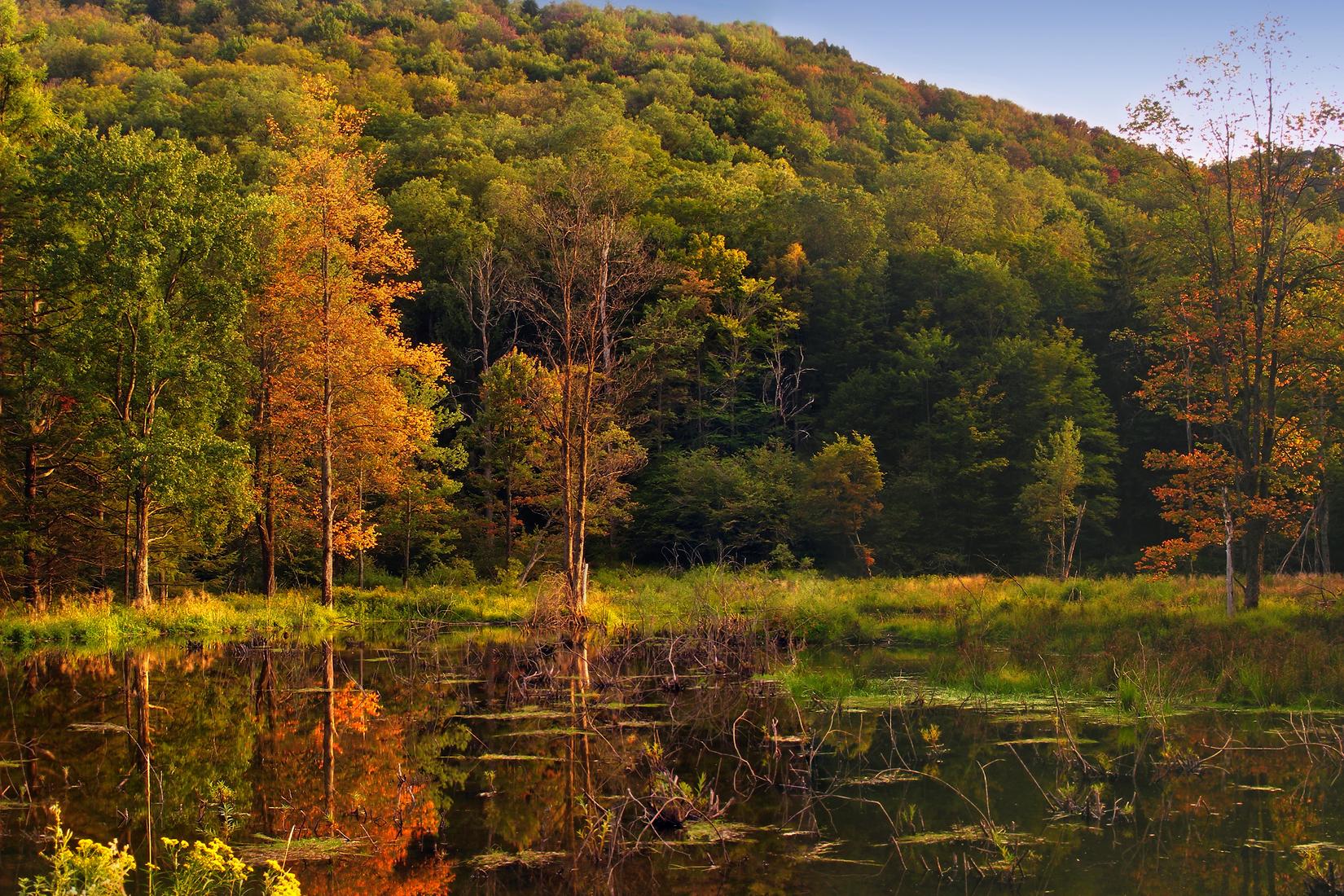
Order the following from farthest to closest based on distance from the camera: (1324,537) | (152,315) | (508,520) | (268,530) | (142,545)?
(508,520) → (1324,537) → (268,530) → (142,545) → (152,315)

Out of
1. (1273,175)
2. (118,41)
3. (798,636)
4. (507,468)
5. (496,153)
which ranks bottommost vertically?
(798,636)

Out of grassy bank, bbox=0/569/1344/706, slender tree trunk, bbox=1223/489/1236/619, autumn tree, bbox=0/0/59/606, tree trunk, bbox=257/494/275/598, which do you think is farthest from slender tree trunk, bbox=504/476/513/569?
slender tree trunk, bbox=1223/489/1236/619

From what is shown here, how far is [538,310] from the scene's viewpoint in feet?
122

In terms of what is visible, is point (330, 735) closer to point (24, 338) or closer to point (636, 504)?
point (24, 338)

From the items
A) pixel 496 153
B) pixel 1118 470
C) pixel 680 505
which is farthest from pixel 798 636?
pixel 496 153

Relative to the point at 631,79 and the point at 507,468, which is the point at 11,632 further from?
the point at 631,79

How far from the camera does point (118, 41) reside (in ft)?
226

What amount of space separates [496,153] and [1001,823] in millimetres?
59305

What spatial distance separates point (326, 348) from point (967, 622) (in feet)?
59.9

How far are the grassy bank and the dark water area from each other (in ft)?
5.63

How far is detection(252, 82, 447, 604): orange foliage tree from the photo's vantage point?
29562 mm

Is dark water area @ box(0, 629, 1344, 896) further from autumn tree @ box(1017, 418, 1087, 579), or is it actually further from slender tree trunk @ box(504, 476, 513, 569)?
autumn tree @ box(1017, 418, 1087, 579)

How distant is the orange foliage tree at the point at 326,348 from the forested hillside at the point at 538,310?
134 millimetres

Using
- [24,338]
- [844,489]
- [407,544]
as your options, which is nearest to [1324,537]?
[844,489]
